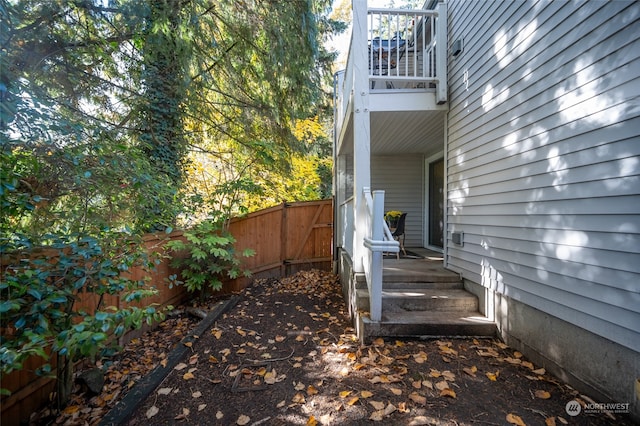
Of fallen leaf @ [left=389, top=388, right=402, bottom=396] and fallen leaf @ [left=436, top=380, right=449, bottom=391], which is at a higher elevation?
fallen leaf @ [left=436, top=380, right=449, bottom=391]

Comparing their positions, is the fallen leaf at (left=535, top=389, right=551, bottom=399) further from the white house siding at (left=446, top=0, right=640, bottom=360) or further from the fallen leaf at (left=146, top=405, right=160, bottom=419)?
the fallen leaf at (left=146, top=405, right=160, bottom=419)

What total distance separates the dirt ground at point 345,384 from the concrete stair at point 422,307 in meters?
0.13

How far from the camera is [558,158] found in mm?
2422

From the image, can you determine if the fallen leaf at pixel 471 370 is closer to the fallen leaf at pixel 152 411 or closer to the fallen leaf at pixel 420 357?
the fallen leaf at pixel 420 357

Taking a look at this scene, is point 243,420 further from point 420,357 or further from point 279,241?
point 279,241

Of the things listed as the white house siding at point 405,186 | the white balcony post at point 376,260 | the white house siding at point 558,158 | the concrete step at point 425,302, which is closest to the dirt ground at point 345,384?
the white balcony post at point 376,260

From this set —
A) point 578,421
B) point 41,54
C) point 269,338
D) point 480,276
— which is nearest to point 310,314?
point 269,338

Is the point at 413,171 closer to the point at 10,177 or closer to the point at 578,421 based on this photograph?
the point at 578,421

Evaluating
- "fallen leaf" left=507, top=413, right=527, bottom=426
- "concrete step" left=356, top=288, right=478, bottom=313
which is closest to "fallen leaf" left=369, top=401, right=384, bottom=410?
"fallen leaf" left=507, top=413, right=527, bottom=426

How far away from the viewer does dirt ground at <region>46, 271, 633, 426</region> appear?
6.66ft

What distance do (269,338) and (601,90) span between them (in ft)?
12.7

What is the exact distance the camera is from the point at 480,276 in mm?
3496

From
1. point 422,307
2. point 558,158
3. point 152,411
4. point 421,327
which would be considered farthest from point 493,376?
point 152,411

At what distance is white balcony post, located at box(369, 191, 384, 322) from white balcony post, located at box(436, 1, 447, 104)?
2.38 m
